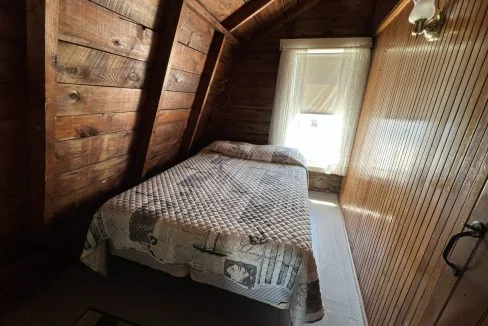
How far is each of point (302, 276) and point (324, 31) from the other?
2.64 m

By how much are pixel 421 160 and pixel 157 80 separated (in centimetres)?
161

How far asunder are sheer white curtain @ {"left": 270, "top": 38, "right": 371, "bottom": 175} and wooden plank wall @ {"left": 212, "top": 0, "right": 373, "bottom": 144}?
0.14 m

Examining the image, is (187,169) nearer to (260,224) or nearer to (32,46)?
(260,224)

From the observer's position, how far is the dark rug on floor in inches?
51.3

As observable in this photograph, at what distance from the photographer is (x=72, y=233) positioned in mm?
1653

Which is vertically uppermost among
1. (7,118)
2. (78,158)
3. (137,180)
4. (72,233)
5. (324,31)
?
(324,31)

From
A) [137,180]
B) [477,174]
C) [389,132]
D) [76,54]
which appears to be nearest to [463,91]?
[477,174]

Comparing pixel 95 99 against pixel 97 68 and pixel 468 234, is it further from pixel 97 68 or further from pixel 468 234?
pixel 468 234

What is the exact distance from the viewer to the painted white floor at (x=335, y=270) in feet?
4.99

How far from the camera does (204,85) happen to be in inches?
91.4

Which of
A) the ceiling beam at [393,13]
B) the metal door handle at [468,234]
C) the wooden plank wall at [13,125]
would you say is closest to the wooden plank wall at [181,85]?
the wooden plank wall at [13,125]

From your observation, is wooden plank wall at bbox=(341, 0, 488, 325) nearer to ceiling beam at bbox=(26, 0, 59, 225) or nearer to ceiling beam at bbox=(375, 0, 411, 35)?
ceiling beam at bbox=(375, 0, 411, 35)

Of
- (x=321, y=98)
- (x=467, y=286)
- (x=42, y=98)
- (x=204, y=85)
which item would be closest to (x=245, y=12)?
(x=204, y=85)

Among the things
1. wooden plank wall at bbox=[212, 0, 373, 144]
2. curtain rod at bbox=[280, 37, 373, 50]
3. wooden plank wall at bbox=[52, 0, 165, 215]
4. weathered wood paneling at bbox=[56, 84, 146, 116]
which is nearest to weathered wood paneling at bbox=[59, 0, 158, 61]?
wooden plank wall at bbox=[52, 0, 165, 215]
